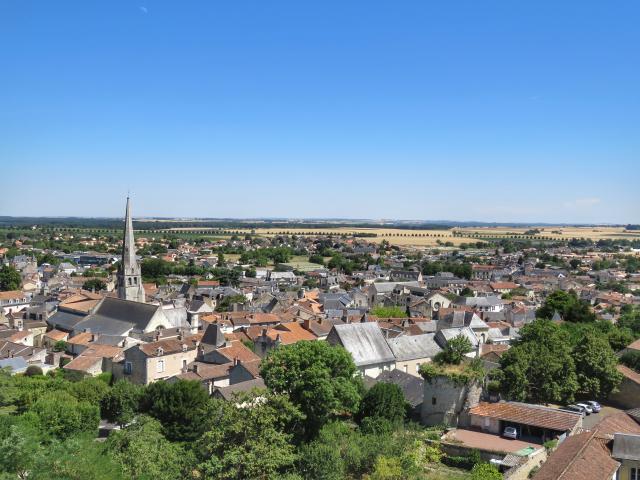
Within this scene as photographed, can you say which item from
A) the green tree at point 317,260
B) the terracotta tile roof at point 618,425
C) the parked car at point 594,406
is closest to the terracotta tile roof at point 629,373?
the parked car at point 594,406

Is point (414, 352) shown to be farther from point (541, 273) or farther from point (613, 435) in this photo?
point (541, 273)

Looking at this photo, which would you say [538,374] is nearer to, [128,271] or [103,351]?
[103,351]

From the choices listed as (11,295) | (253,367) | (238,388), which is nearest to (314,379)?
(238,388)

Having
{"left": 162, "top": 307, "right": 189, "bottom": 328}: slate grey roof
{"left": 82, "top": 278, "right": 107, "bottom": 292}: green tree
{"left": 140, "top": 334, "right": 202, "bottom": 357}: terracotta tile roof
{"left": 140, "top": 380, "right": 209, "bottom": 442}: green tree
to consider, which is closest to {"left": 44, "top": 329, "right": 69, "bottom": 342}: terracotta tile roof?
{"left": 162, "top": 307, "right": 189, "bottom": 328}: slate grey roof

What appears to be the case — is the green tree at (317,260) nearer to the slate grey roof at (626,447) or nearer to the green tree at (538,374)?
the green tree at (538,374)

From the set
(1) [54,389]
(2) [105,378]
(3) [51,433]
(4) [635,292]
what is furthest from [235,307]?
(4) [635,292]

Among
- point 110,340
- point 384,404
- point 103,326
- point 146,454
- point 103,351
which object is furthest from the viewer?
point 103,326
